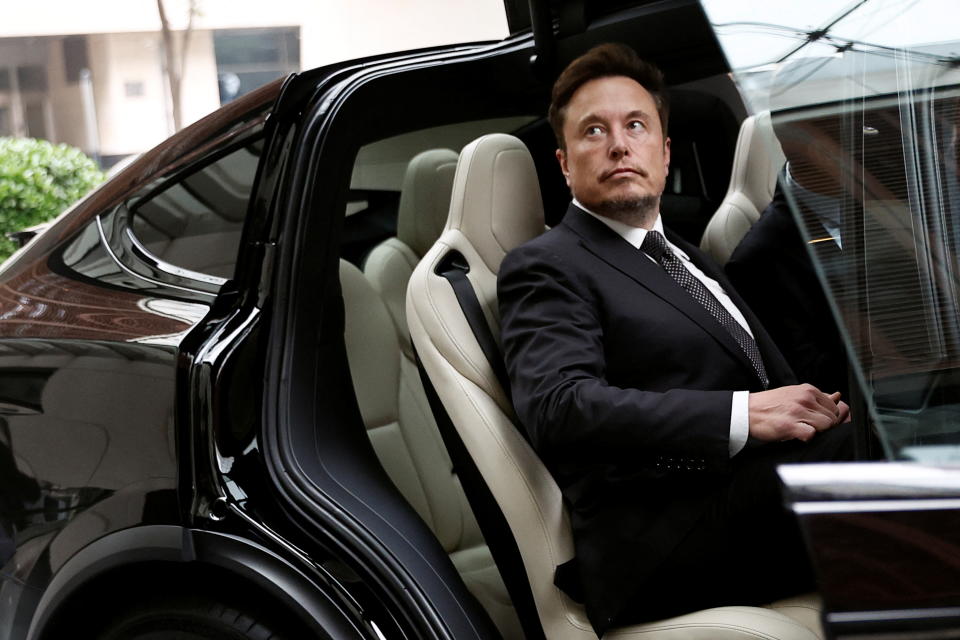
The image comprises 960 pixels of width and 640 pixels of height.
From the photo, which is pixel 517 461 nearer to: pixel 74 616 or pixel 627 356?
pixel 627 356

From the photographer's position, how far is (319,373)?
195 cm

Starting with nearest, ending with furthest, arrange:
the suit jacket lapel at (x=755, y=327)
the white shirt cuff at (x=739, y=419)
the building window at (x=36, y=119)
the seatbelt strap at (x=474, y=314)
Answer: the white shirt cuff at (x=739, y=419), the seatbelt strap at (x=474, y=314), the suit jacket lapel at (x=755, y=327), the building window at (x=36, y=119)

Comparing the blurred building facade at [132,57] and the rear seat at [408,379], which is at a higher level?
the blurred building facade at [132,57]

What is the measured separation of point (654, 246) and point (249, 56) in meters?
8.01

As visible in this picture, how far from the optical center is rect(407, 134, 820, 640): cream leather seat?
1709 mm

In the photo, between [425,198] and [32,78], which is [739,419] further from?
[32,78]

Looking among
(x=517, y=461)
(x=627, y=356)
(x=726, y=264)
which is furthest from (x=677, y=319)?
(x=726, y=264)

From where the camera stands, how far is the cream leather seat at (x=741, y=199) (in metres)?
2.43

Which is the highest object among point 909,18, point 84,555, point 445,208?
point 909,18

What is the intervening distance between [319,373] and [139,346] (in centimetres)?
31

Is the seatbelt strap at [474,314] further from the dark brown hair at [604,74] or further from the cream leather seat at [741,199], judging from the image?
the cream leather seat at [741,199]

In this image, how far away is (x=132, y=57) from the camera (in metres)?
9.37

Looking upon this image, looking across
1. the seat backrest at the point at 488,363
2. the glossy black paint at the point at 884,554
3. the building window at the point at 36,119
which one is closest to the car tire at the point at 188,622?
the seat backrest at the point at 488,363

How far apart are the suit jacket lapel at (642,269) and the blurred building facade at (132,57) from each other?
24.8 ft
